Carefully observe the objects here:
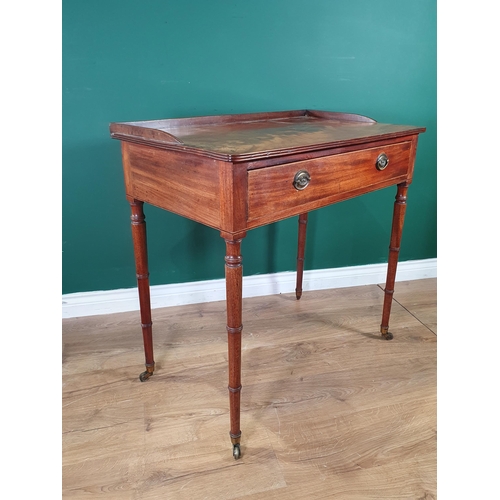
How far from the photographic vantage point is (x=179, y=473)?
129 centimetres

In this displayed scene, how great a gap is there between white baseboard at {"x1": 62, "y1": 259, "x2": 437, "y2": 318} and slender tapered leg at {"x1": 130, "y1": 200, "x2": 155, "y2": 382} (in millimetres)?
474

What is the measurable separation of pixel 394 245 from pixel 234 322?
2.75ft

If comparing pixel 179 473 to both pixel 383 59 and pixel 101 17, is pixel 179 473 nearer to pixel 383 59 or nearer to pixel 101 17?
pixel 101 17

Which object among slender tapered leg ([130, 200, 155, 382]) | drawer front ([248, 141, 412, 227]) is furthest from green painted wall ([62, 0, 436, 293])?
drawer front ([248, 141, 412, 227])

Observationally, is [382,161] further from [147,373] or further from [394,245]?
[147,373]

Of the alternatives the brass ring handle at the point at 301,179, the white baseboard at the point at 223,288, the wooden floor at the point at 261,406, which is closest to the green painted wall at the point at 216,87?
the white baseboard at the point at 223,288

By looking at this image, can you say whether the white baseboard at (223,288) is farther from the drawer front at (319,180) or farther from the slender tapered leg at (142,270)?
the drawer front at (319,180)

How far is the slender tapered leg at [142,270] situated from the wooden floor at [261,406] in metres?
0.08

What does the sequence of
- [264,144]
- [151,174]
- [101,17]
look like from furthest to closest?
[101,17] < [151,174] < [264,144]

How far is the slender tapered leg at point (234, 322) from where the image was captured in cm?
120

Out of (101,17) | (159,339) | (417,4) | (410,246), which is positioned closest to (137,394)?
(159,339)

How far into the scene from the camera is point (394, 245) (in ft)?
5.99

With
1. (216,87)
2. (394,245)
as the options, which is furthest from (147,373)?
(216,87)

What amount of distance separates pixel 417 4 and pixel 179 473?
208 cm
